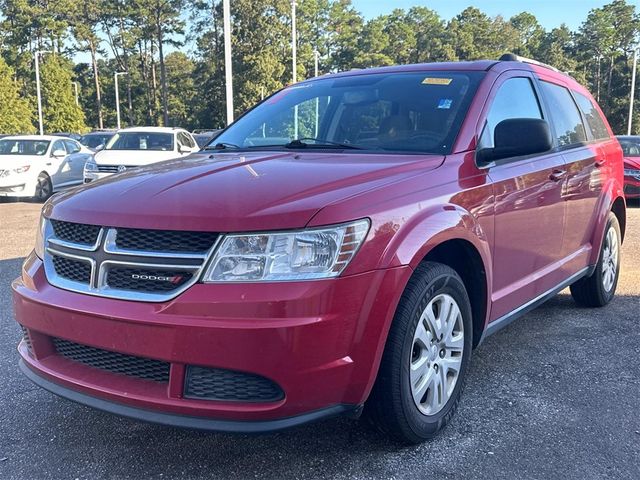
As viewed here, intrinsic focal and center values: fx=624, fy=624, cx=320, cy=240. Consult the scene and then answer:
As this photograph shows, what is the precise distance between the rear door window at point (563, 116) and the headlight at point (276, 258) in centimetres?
255

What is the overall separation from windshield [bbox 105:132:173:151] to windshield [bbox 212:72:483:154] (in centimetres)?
1007

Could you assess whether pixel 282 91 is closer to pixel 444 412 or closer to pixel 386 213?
pixel 386 213

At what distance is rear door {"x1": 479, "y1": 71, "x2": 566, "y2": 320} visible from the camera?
134 inches

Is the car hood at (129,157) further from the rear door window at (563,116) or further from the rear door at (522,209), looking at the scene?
the rear door at (522,209)

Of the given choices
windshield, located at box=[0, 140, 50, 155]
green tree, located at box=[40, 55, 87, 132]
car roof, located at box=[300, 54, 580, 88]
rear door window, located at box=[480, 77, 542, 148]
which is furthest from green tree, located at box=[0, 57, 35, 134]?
rear door window, located at box=[480, 77, 542, 148]

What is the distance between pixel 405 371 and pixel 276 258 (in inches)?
31.1

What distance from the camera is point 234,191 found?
2598 mm

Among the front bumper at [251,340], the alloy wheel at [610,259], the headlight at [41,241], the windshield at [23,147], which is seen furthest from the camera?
the windshield at [23,147]

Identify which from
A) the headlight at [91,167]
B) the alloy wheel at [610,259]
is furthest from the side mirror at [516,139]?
the headlight at [91,167]

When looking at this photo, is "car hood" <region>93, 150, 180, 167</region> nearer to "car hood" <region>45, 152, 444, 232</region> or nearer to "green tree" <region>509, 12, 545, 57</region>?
"car hood" <region>45, 152, 444, 232</region>

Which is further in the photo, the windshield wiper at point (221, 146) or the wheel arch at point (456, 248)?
the windshield wiper at point (221, 146)

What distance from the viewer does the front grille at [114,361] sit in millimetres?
2490

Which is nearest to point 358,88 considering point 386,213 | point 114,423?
point 386,213

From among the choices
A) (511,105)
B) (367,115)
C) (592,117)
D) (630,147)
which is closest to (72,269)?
(367,115)
